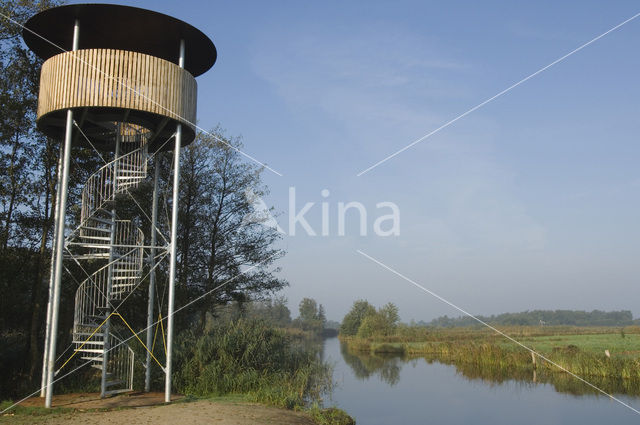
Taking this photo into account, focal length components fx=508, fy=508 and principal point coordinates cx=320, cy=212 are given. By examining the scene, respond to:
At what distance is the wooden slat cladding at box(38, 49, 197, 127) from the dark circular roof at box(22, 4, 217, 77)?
0.81 metres

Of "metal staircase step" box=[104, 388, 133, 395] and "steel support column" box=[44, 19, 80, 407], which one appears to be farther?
"metal staircase step" box=[104, 388, 133, 395]

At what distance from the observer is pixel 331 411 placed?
11031 millimetres

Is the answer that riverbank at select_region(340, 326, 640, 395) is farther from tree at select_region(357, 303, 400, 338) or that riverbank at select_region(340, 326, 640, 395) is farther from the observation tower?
the observation tower

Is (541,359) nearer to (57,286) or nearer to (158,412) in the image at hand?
(158,412)

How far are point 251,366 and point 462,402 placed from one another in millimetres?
8694

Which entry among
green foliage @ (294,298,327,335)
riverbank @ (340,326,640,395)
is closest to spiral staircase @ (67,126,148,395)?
riverbank @ (340,326,640,395)

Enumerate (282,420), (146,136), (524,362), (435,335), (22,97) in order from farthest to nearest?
1. (435,335)
2. (524,362)
3. (22,97)
4. (146,136)
5. (282,420)

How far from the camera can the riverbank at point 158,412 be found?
8703mm

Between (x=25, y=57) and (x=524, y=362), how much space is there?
80.2ft

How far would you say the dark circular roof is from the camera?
1044 centimetres

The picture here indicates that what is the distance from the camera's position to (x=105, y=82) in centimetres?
1023

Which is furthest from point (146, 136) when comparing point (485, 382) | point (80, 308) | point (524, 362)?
point (524, 362)

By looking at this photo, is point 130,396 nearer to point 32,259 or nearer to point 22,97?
point 32,259

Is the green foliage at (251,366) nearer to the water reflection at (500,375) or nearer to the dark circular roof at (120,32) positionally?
the dark circular roof at (120,32)
